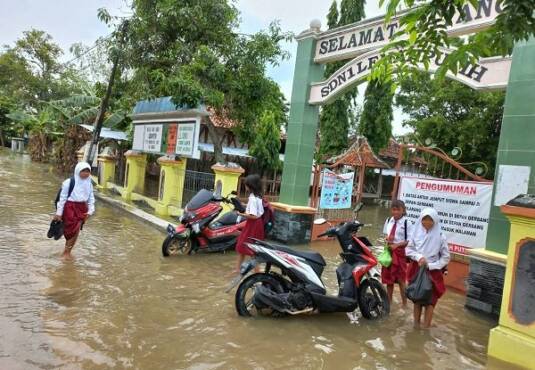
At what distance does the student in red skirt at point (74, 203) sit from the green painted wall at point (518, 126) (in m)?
5.43

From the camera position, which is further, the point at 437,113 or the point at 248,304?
the point at 437,113

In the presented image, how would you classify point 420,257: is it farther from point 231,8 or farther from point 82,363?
point 231,8

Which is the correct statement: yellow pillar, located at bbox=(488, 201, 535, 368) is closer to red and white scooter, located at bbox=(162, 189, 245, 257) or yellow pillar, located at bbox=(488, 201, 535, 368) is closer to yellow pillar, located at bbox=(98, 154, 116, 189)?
red and white scooter, located at bbox=(162, 189, 245, 257)

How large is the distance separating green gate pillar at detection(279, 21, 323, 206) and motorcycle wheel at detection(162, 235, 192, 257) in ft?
8.23

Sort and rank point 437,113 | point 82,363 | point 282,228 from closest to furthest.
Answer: point 82,363 < point 282,228 < point 437,113

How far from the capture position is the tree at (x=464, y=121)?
19578 millimetres

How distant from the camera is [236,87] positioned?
11.3m

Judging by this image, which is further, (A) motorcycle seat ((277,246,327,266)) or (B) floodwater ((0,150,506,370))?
(A) motorcycle seat ((277,246,327,266))

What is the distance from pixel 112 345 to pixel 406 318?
10.7 feet

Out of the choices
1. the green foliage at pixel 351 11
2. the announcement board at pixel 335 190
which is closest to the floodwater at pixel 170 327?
the announcement board at pixel 335 190

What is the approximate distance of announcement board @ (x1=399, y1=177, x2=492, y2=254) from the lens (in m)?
6.30

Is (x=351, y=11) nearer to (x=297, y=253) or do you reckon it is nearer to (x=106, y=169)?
(x=106, y=169)

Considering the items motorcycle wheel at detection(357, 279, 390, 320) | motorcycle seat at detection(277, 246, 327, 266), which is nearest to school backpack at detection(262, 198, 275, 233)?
motorcycle seat at detection(277, 246, 327, 266)

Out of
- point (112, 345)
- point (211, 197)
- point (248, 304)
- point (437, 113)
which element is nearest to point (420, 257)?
point (248, 304)
